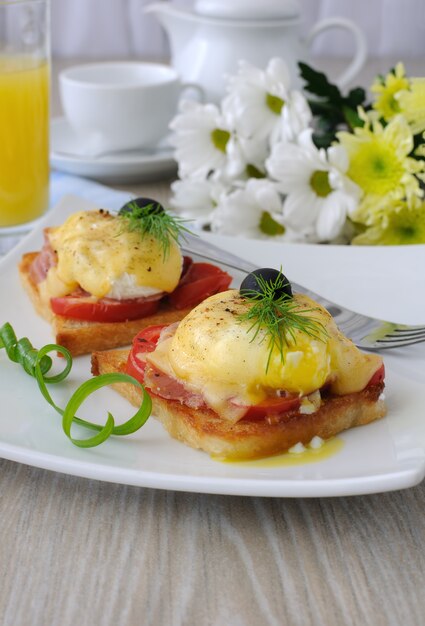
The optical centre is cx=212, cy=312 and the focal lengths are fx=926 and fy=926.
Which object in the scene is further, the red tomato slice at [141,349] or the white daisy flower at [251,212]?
the white daisy flower at [251,212]

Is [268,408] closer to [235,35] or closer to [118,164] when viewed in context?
[118,164]

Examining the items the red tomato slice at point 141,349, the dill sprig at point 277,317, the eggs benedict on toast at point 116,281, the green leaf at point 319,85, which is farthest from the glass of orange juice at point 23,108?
the dill sprig at point 277,317

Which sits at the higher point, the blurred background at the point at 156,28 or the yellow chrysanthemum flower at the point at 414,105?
the yellow chrysanthemum flower at the point at 414,105

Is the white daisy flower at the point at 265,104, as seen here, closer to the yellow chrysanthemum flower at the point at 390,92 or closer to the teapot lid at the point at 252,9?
the yellow chrysanthemum flower at the point at 390,92

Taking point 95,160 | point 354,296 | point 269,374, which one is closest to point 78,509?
point 269,374

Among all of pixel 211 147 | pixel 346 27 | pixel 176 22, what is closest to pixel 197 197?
pixel 211 147

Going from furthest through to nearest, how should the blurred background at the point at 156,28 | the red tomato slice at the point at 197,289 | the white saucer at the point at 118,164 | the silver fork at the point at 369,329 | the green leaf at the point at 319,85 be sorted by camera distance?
the blurred background at the point at 156,28 < the white saucer at the point at 118,164 < the green leaf at the point at 319,85 < the red tomato slice at the point at 197,289 < the silver fork at the point at 369,329

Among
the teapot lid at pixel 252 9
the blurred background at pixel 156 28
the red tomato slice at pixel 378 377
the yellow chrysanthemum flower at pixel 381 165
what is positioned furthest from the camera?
the blurred background at pixel 156 28
